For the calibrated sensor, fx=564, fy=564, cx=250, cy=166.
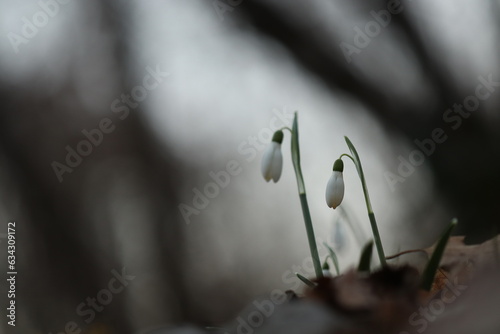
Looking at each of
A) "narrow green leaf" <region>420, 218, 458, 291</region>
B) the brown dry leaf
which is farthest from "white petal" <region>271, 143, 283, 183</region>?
"narrow green leaf" <region>420, 218, 458, 291</region>

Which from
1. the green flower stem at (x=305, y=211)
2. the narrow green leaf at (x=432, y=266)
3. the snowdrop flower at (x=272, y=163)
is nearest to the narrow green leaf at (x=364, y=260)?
the narrow green leaf at (x=432, y=266)

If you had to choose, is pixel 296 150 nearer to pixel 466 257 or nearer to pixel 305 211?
pixel 305 211

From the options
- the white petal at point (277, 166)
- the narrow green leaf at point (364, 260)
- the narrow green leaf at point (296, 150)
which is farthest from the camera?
the white petal at point (277, 166)

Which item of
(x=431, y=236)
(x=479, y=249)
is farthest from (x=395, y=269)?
(x=431, y=236)

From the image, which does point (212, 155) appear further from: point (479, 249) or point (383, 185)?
point (479, 249)

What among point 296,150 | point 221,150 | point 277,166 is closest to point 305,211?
point 296,150

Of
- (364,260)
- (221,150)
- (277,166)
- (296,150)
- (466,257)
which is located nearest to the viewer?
(364,260)

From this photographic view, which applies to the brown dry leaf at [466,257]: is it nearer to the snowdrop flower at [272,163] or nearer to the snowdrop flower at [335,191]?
the snowdrop flower at [335,191]

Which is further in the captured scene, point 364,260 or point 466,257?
point 466,257

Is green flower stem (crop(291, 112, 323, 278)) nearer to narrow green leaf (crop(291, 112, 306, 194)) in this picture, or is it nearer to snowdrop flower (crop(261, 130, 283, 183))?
narrow green leaf (crop(291, 112, 306, 194))

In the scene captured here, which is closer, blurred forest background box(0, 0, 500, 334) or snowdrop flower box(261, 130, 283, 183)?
snowdrop flower box(261, 130, 283, 183)
